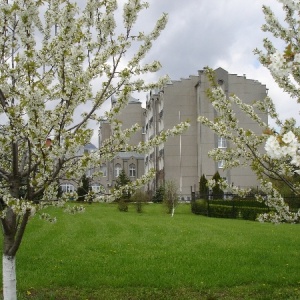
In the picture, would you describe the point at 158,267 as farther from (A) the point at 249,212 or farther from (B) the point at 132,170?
(B) the point at 132,170

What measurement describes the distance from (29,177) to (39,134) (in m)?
0.79

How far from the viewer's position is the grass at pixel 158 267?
7.34 m

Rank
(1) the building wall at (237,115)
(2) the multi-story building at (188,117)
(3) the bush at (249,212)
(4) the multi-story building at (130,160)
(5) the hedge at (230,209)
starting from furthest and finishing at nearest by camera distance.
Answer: (4) the multi-story building at (130,160) < (2) the multi-story building at (188,117) < (1) the building wall at (237,115) < (5) the hedge at (230,209) < (3) the bush at (249,212)

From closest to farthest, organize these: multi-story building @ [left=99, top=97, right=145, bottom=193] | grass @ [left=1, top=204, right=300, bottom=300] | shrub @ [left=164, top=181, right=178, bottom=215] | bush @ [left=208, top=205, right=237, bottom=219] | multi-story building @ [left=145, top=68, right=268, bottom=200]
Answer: grass @ [left=1, top=204, right=300, bottom=300] → bush @ [left=208, top=205, right=237, bottom=219] → shrub @ [left=164, top=181, right=178, bottom=215] → multi-story building @ [left=145, top=68, right=268, bottom=200] → multi-story building @ [left=99, top=97, right=145, bottom=193]

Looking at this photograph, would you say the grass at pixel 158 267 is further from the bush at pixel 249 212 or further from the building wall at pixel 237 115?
the building wall at pixel 237 115

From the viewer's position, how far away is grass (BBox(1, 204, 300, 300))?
7.34m

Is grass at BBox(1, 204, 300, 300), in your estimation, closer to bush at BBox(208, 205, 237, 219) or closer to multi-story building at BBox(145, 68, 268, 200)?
bush at BBox(208, 205, 237, 219)

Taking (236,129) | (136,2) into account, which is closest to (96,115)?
(136,2)

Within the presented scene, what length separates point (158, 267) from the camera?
354 inches

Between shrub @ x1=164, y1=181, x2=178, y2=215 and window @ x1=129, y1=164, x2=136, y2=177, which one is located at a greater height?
window @ x1=129, y1=164, x2=136, y2=177

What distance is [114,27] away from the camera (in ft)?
17.7

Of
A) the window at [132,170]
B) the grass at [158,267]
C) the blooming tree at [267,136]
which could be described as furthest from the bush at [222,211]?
the window at [132,170]

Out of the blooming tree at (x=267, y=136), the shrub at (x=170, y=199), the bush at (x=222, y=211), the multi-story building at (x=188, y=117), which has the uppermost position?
the multi-story building at (x=188, y=117)

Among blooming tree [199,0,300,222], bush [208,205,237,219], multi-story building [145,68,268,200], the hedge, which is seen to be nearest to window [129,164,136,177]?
multi-story building [145,68,268,200]
